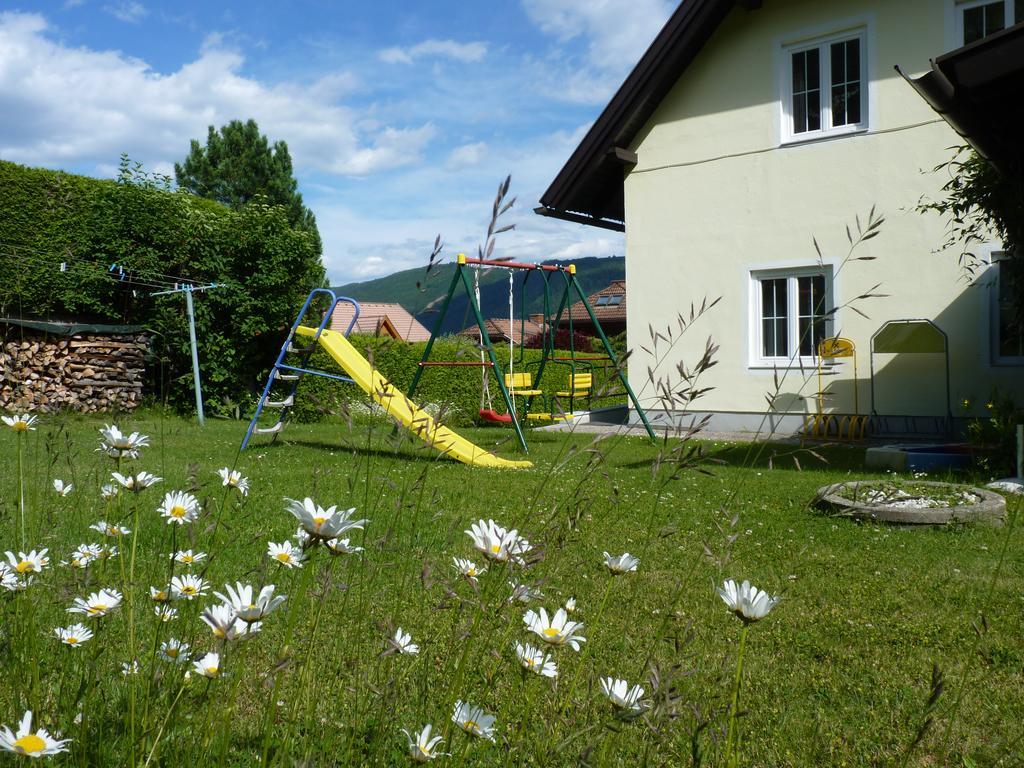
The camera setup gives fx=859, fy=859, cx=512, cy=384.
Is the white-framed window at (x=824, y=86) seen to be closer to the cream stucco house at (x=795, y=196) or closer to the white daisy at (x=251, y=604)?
the cream stucco house at (x=795, y=196)

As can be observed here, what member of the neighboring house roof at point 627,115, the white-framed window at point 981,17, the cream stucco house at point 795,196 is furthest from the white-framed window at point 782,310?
the white-framed window at point 981,17

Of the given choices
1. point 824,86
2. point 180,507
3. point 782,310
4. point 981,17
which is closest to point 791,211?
point 782,310

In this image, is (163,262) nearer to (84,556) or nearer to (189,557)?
(84,556)

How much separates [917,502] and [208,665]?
16.4 feet

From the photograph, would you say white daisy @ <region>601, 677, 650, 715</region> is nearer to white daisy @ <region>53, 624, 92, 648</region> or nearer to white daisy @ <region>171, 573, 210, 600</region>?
white daisy @ <region>171, 573, 210, 600</region>

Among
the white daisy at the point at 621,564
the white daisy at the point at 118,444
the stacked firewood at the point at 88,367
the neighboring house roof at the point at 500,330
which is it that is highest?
the neighboring house roof at the point at 500,330

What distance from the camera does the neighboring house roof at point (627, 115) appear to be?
10.8 meters

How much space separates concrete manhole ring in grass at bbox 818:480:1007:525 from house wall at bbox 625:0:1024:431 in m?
3.35

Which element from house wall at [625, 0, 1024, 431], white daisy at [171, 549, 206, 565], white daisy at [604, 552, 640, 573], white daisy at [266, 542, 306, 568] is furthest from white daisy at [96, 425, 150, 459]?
house wall at [625, 0, 1024, 431]

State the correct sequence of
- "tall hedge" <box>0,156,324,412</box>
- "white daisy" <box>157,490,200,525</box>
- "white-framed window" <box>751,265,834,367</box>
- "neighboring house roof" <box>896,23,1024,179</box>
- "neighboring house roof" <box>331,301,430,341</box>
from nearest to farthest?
"white daisy" <box>157,490,200,525</box>
"neighboring house roof" <box>896,23,1024,179</box>
"white-framed window" <box>751,265,834,367</box>
"tall hedge" <box>0,156,324,412</box>
"neighboring house roof" <box>331,301,430,341</box>

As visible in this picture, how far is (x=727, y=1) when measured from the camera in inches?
422

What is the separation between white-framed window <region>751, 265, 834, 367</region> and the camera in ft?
34.8

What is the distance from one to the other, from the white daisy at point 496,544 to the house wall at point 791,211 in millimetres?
7470

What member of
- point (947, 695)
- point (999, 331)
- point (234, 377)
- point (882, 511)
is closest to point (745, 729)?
point (947, 695)
